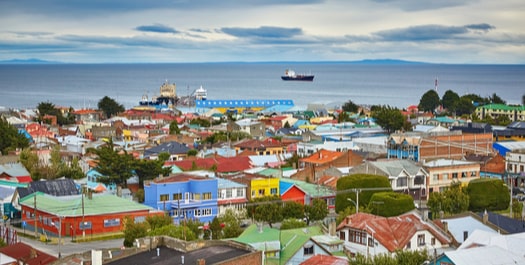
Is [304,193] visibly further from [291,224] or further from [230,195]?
[291,224]

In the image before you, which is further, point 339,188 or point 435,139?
point 435,139

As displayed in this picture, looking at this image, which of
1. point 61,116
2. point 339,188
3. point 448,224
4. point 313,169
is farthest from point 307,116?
point 448,224

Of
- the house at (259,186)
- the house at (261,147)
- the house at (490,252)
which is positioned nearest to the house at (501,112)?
the house at (261,147)

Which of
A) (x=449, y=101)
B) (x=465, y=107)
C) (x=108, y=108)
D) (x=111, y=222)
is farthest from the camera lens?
(x=449, y=101)

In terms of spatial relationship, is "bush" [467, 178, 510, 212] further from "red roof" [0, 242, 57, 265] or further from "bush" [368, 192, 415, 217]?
"red roof" [0, 242, 57, 265]

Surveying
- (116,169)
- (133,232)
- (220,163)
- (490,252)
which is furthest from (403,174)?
(490,252)

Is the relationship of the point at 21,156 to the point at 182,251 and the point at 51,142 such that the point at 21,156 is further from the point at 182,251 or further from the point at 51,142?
the point at 182,251
